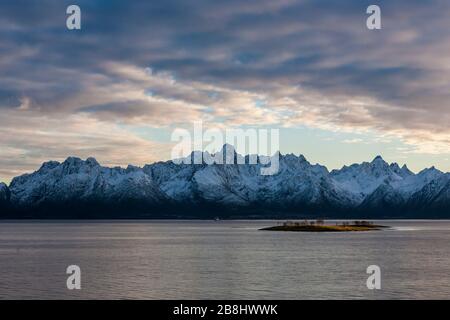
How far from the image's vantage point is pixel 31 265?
115m

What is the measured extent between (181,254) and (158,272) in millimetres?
40874

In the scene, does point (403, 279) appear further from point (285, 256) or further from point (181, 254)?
point (181, 254)

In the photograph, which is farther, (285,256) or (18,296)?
(285,256)
